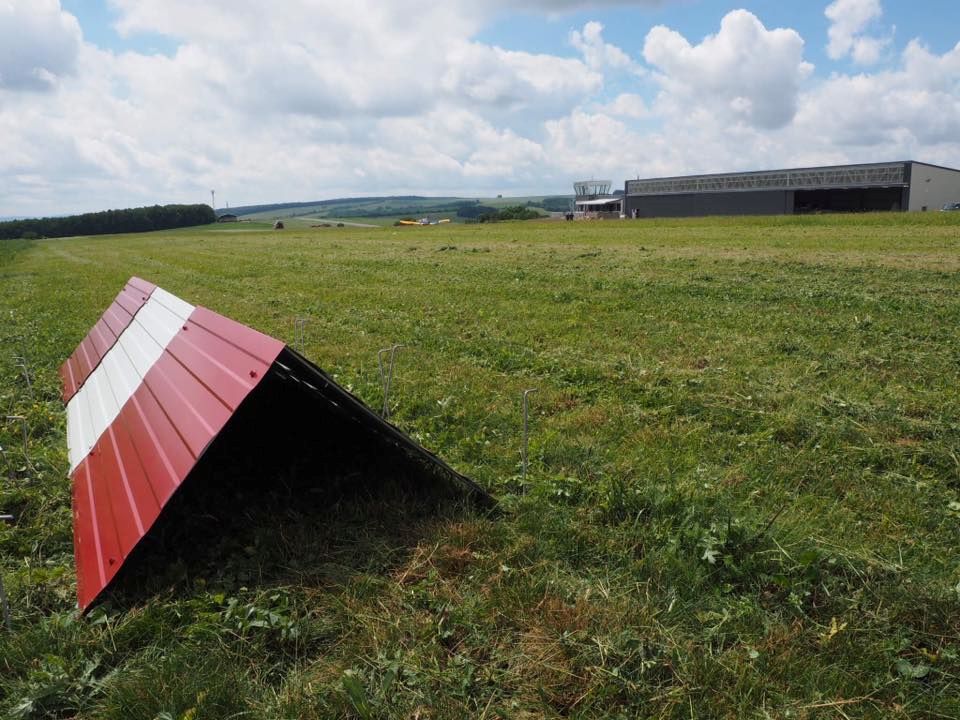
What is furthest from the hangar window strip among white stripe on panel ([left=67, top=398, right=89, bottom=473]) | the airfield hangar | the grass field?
white stripe on panel ([left=67, top=398, right=89, bottom=473])

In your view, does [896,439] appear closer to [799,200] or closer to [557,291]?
[557,291]

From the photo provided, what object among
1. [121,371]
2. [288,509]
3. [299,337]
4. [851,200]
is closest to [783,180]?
[851,200]

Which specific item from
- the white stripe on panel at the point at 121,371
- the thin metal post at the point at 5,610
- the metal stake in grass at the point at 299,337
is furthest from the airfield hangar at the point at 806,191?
the thin metal post at the point at 5,610

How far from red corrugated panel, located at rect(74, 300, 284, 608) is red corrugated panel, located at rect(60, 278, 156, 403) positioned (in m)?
2.74

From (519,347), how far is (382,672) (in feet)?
20.0

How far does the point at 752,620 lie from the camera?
3.09 m

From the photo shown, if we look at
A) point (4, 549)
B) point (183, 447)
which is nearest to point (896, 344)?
point (183, 447)

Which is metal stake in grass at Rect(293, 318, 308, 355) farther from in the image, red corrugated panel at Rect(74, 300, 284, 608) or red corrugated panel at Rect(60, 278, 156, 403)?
red corrugated panel at Rect(74, 300, 284, 608)

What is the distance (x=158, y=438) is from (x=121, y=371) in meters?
2.33

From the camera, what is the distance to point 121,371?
5.77m

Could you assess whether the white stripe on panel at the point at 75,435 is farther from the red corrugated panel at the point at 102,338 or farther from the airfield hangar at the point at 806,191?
the airfield hangar at the point at 806,191

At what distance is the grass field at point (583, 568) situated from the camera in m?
2.74

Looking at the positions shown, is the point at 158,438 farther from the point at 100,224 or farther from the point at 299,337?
the point at 100,224

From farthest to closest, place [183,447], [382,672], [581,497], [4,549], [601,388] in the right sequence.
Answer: [601,388] → [581,497] → [4,549] → [183,447] → [382,672]
